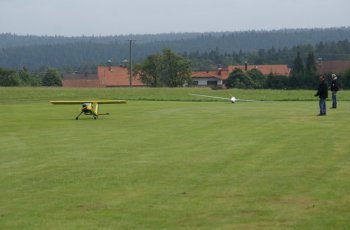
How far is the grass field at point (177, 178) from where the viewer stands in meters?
9.99

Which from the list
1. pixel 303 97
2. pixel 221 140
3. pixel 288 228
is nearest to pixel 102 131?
pixel 221 140

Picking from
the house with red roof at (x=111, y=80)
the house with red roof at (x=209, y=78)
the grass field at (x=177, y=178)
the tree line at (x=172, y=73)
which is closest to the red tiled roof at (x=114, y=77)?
the house with red roof at (x=111, y=80)

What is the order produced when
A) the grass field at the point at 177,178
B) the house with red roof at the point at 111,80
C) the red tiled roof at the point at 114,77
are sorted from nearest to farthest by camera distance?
the grass field at the point at 177,178 < the house with red roof at the point at 111,80 < the red tiled roof at the point at 114,77

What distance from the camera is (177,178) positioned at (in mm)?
13242

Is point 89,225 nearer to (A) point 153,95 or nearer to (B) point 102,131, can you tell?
(B) point 102,131

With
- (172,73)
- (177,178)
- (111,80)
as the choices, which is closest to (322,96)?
(177,178)

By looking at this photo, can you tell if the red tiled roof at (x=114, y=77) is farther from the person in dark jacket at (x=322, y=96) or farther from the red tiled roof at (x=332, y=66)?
the person in dark jacket at (x=322, y=96)

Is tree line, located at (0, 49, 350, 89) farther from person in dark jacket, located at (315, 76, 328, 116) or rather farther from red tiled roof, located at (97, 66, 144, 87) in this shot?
person in dark jacket, located at (315, 76, 328, 116)

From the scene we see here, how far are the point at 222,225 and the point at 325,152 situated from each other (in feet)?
25.9

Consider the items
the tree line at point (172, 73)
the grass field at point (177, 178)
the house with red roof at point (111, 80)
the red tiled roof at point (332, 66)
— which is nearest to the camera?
the grass field at point (177, 178)

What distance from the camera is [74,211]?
1046cm

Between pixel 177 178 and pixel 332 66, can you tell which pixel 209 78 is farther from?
pixel 177 178

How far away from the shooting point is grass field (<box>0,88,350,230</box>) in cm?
999

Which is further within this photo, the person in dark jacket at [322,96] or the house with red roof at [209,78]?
the house with red roof at [209,78]
